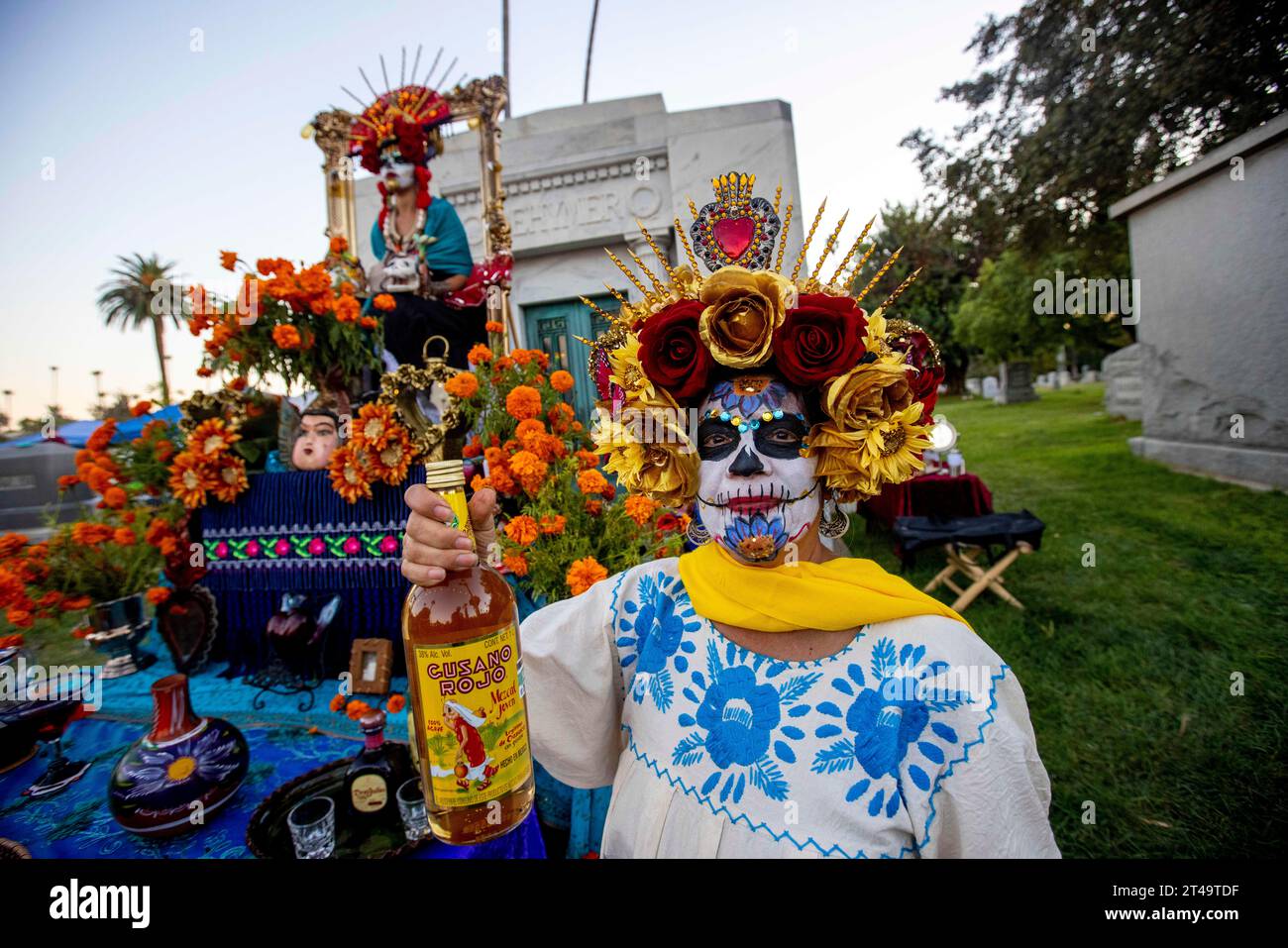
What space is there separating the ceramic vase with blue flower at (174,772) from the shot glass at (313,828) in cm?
53

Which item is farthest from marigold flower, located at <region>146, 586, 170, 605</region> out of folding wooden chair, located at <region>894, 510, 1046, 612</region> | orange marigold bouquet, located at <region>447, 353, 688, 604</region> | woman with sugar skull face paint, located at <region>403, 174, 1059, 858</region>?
folding wooden chair, located at <region>894, 510, 1046, 612</region>

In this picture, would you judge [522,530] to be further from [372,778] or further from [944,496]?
[944,496]

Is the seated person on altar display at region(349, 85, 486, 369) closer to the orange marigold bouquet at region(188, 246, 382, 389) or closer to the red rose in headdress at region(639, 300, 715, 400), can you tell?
the orange marigold bouquet at region(188, 246, 382, 389)

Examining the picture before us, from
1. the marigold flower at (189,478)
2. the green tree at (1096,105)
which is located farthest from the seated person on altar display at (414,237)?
the green tree at (1096,105)

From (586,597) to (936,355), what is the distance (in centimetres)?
122

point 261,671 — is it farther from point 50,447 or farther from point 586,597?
point 50,447

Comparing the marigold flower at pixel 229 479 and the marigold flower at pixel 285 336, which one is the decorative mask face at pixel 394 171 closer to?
the marigold flower at pixel 285 336

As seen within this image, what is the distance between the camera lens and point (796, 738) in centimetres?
124

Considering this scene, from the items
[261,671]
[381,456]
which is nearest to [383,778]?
[381,456]

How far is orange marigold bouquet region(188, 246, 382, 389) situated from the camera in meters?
3.21

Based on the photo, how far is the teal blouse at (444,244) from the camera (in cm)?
509

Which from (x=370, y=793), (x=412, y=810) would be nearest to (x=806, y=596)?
(x=412, y=810)

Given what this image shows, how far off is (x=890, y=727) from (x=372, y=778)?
166 cm

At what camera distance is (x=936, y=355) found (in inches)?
62.3
